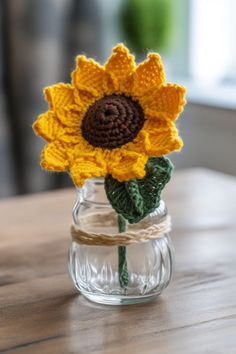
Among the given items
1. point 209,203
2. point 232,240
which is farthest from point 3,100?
point 232,240

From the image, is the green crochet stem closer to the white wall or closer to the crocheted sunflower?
the crocheted sunflower

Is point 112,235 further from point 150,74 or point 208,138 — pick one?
point 208,138

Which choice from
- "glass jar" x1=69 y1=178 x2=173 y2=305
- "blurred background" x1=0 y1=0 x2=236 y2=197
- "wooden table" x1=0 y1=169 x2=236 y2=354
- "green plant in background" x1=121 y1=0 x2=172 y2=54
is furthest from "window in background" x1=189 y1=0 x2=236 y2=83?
"glass jar" x1=69 y1=178 x2=173 y2=305

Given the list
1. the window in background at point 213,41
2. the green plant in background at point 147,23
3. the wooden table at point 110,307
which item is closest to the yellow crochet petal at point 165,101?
the wooden table at point 110,307

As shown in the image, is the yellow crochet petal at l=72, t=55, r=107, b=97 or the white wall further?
the white wall

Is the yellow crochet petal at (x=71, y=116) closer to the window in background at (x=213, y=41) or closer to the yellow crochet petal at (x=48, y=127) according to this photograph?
the yellow crochet petal at (x=48, y=127)

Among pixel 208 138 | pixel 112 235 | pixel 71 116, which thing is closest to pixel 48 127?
pixel 71 116

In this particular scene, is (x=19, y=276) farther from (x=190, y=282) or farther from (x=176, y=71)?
(x=176, y=71)
